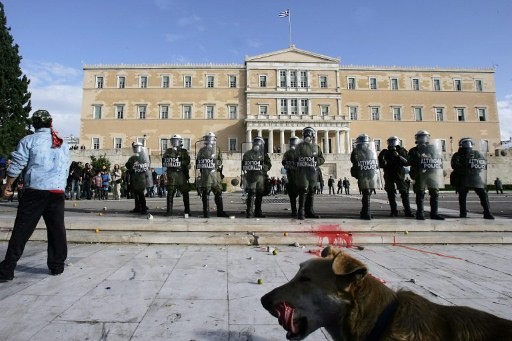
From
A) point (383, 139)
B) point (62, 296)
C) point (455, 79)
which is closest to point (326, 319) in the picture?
point (62, 296)

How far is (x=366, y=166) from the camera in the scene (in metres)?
7.88

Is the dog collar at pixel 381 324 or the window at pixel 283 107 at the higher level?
the window at pixel 283 107

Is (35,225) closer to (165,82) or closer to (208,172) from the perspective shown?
(208,172)

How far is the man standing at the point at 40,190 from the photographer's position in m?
3.69

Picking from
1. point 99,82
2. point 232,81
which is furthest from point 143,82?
point 232,81

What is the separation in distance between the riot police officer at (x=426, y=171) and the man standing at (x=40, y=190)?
7.28m

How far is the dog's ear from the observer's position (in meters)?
1.55

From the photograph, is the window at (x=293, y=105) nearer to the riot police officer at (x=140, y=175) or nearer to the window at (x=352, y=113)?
the window at (x=352, y=113)

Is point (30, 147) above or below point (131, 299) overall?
above

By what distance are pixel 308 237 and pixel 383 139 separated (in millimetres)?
53188

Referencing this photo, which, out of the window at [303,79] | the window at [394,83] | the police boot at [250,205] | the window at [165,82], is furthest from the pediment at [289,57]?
the police boot at [250,205]

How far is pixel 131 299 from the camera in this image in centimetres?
306

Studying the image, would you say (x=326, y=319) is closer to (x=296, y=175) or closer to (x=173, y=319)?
(x=173, y=319)

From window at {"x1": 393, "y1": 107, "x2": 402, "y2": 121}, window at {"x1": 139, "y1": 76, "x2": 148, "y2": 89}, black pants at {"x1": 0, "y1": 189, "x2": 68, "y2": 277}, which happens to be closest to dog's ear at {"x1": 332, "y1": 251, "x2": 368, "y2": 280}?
black pants at {"x1": 0, "y1": 189, "x2": 68, "y2": 277}
